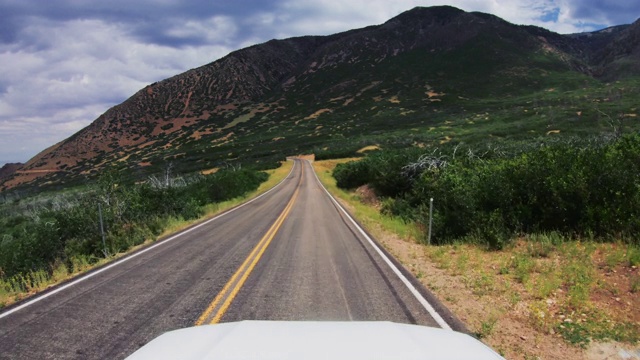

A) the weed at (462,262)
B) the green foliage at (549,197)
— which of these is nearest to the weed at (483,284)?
the weed at (462,262)

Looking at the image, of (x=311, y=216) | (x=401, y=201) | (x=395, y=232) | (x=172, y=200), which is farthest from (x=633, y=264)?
(x=172, y=200)

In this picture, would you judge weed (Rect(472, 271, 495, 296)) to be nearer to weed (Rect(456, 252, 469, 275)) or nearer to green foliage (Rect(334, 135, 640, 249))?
weed (Rect(456, 252, 469, 275))

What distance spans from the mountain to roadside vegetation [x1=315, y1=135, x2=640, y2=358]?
57.5 m

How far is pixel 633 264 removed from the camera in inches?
301

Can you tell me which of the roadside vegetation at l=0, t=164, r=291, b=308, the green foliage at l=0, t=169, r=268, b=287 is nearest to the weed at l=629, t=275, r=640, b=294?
the roadside vegetation at l=0, t=164, r=291, b=308

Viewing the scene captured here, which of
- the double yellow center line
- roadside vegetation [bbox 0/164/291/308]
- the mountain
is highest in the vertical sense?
the mountain

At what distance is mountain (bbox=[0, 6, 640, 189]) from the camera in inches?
3932

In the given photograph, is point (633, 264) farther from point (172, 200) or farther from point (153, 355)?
point (172, 200)

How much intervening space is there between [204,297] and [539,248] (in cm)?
799

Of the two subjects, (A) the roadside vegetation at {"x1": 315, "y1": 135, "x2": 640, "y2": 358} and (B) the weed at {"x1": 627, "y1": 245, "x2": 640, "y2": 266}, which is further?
(B) the weed at {"x1": 627, "y1": 245, "x2": 640, "y2": 266}

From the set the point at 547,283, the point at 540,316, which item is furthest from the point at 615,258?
the point at 540,316

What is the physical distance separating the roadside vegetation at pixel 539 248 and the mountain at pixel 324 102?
5750 centimetres

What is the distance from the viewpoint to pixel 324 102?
524ft

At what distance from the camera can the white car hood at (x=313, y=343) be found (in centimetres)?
270
